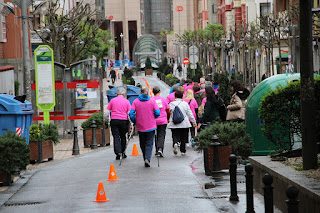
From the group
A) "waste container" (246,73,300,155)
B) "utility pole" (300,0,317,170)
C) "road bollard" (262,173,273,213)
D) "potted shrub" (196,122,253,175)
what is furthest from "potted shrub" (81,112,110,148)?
"road bollard" (262,173,273,213)

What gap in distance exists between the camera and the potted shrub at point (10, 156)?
13.5m

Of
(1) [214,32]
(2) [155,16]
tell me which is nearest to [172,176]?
(1) [214,32]

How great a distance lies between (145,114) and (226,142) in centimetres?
287

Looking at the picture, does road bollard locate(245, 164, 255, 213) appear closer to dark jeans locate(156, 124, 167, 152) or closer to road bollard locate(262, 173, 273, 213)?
road bollard locate(262, 173, 273, 213)

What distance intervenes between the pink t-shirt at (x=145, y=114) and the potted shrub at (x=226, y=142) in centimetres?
232

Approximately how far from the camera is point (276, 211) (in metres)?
9.66

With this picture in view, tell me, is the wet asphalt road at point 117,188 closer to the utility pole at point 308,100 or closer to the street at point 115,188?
the street at point 115,188

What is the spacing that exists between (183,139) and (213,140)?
17.6ft

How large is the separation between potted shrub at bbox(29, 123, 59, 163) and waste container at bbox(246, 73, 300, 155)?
19.8ft

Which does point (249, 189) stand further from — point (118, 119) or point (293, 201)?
point (118, 119)

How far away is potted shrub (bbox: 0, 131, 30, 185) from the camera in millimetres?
13508

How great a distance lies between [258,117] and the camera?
46.3ft

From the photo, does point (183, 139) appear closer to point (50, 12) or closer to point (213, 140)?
point (213, 140)

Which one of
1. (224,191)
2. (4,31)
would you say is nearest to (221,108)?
(224,191)
